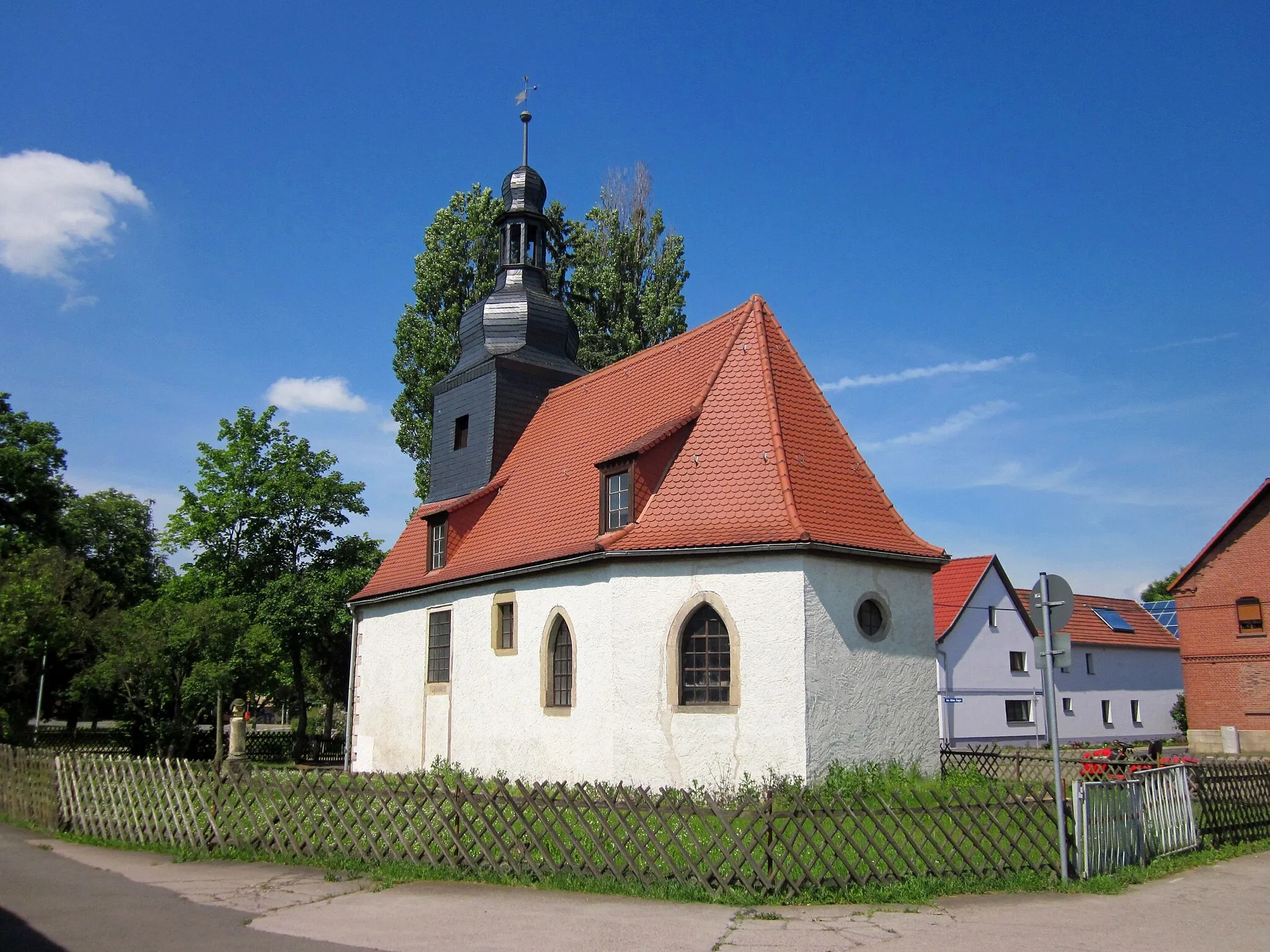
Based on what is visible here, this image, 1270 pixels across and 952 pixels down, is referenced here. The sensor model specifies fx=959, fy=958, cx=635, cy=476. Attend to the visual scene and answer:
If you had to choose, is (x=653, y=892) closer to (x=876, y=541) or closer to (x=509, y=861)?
(x=509, y=861)

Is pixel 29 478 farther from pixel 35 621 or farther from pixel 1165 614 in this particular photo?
pixel 1165 614

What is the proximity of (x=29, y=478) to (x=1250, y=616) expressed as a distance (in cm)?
4273

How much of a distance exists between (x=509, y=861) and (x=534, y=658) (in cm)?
710

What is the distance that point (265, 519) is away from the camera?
109ft

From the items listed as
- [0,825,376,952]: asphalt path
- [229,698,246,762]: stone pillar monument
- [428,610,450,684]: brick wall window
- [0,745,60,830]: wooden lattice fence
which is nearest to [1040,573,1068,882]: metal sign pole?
[0,825,376,952]: asphalt path

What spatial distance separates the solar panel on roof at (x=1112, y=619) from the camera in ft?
131

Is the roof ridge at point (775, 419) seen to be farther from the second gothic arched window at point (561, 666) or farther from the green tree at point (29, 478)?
the green tree at point (29, 478)

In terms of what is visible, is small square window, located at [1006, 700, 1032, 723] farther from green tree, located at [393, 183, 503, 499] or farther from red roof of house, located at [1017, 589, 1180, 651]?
green tree, located at [393, 183, 503, 499]

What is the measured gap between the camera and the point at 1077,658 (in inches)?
1459

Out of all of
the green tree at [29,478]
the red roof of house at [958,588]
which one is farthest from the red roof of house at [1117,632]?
the green tree at [29,478]

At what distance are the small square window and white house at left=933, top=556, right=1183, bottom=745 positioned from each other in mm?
36

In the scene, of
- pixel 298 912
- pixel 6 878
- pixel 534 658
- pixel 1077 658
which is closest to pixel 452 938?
pixel 298 912

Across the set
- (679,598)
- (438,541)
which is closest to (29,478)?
(438,541)

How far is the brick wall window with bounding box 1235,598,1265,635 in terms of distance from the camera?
2922 cm
